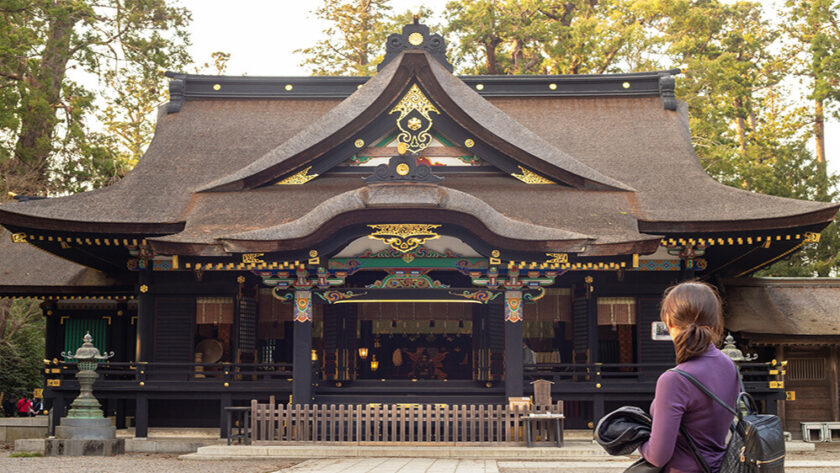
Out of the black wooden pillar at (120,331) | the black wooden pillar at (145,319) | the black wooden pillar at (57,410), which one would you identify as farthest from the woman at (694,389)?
the black wooden pillar at (120,331)

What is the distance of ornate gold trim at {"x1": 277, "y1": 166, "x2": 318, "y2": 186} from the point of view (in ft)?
65.3

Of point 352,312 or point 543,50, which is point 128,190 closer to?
point 352,312

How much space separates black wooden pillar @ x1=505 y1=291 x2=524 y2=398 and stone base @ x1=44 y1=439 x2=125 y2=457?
7191 millimetres

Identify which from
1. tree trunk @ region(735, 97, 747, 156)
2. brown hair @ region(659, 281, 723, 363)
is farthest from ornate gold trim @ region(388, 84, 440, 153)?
tree trunk @ region(735, 97, 747, 156)

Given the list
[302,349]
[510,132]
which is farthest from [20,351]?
[510,132]

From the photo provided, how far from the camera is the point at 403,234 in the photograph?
56.5ft

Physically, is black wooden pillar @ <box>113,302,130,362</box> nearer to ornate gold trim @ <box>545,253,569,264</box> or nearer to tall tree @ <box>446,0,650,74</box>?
ornate gold trim @ <box>545,253,569,264</box>

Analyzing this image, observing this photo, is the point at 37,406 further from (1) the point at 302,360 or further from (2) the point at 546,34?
(2) the point at 546,34

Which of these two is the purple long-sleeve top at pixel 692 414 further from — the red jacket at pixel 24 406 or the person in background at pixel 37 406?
the red jacket at pixel 24 406

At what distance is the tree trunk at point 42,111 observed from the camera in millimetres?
30578

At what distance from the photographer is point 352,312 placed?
66.9ft

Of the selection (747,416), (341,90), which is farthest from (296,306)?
(747,416)

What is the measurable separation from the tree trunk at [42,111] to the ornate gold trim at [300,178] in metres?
13.8

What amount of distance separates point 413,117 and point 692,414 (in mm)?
15895
